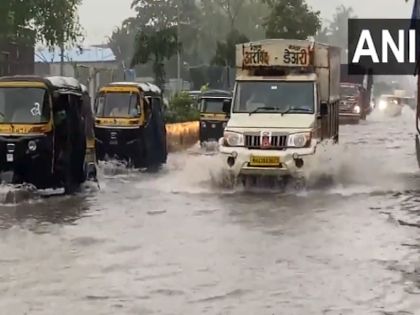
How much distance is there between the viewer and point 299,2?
56594mm

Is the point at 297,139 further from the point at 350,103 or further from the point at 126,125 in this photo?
the point at 350,103

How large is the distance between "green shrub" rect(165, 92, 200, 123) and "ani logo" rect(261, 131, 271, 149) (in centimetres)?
2062

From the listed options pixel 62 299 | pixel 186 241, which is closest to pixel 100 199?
pixel 186 241

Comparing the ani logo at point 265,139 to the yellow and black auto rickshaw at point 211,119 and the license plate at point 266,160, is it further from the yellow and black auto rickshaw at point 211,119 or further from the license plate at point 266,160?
the yellow and black auto rickshaw at point 211,119

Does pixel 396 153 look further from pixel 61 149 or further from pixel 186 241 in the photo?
pixel 186 241

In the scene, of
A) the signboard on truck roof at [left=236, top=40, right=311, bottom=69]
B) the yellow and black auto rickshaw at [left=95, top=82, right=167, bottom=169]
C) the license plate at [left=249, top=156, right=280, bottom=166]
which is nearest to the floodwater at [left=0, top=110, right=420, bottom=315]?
the license plate at [left=249, top=156, right=280, bottom=166]

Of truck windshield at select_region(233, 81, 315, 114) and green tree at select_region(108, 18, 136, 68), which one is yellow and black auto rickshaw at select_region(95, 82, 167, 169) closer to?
truck windshield at select_region(233, 81, 315, 114)

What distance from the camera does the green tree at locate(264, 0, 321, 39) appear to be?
5553 centimetres

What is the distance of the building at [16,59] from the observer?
154 feet

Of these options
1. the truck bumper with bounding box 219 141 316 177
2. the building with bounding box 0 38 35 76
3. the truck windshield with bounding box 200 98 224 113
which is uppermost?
the building with bounding box 0 38 35 76

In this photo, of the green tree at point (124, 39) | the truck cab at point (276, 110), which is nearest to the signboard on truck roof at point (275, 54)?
the truck cab at point (276, 110)

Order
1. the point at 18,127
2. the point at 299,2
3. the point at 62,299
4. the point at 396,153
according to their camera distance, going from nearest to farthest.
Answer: the point at 62,299, the point at 18,127, the point at 396,153, the point at 299,2

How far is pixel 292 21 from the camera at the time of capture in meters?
55.3

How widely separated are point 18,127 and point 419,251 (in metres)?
7.86
